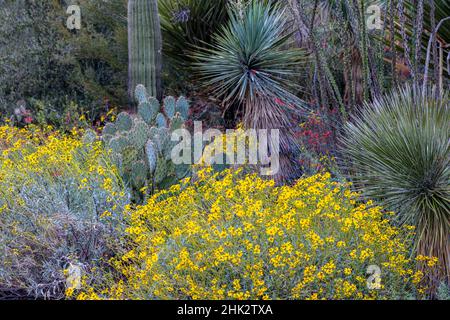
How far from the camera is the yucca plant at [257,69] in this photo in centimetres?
782

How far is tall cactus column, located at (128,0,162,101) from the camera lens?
868 cm

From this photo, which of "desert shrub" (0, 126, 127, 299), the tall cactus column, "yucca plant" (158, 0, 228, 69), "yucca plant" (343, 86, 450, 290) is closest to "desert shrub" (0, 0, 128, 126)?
"yucca plant" (158, 0, 228, 69)

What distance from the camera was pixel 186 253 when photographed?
13.7ft

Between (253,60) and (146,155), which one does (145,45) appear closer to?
(253,60)

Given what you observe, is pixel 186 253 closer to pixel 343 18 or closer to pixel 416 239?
pixel 416 239

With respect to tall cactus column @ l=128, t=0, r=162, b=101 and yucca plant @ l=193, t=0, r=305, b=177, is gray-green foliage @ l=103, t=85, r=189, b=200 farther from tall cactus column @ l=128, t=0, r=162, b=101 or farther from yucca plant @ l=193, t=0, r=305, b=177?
tall cactus column @ l=128, t=0, r=162, b=101

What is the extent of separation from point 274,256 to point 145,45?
514cm

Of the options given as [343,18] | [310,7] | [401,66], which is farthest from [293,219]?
[310,7]

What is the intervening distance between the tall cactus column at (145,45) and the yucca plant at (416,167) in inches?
171

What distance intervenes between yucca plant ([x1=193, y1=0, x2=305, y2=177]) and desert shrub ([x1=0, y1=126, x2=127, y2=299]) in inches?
88.0

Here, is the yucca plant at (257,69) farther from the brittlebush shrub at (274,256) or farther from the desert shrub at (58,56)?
the brittlebush shrub at (274,256)

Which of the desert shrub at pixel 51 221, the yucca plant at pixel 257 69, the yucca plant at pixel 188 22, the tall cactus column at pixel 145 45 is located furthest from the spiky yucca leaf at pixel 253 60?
the desert shrub at pixel 51 221

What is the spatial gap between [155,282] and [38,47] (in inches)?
295

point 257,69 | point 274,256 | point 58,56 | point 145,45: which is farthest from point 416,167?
point 58,56
